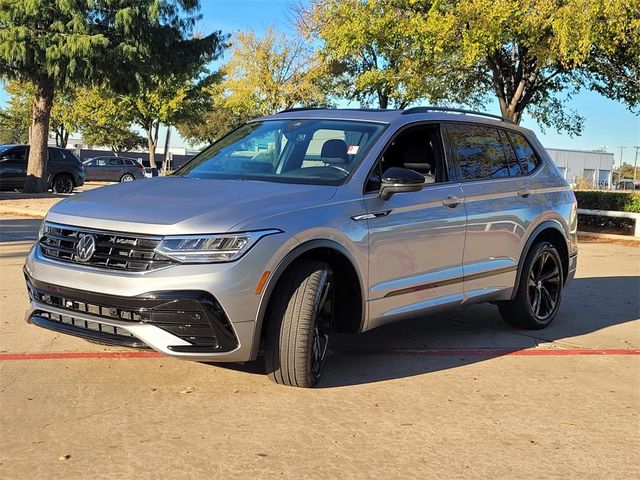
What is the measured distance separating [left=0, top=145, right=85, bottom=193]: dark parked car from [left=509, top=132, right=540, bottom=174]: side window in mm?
20166

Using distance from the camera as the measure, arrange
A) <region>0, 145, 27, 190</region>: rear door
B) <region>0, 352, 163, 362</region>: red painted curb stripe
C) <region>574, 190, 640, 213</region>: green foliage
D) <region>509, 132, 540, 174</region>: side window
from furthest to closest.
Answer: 1. <region>0, 145, 27, 190</region>: rear door
2. <region>574, 190, 640, 213</region>: green foliage
3. <region>509, 132, 540, 174</region>: side window
4. <region>0, 352, 163, 362</region>: red painted curb stripe

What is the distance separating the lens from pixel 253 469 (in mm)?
3246

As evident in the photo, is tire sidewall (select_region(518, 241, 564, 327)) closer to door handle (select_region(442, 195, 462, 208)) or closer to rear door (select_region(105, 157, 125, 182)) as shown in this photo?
door handle (select_region(442, 195, 462, 208))

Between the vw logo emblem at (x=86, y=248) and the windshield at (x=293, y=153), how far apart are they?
1192mm

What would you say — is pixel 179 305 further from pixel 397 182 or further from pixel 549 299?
pixel 549 299

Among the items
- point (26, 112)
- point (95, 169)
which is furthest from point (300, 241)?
point (26, 112)

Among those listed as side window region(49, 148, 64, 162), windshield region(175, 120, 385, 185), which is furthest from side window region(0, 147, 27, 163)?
windshield region(175, 120, 385, 185)

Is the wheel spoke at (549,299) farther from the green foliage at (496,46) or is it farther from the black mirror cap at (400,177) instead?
the green foliage at (496,46)

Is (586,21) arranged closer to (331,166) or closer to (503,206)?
(503,206)

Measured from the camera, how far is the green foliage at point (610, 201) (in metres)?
17.2

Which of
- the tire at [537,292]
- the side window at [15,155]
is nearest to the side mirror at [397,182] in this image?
the tire at [537,292]

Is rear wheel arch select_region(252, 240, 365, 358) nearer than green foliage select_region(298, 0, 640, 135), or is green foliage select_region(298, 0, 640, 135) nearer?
rear wheel arch select_region(252, 240, 365, 358)

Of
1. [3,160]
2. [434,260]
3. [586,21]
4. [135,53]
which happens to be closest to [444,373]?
[434,260]

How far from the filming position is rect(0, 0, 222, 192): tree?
63.8 ft
